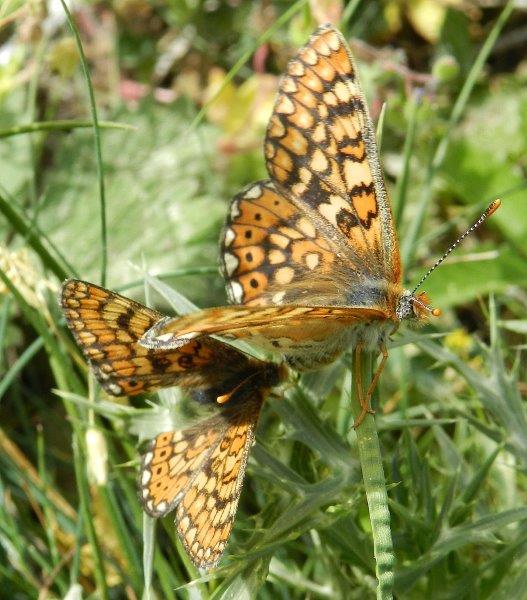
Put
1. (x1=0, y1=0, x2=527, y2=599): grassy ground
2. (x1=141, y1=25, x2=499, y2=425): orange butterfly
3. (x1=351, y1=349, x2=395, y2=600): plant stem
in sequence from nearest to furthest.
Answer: (x1=351, y1=349, x2=395, y2=600): plant stem, (x1=0, y1=0, x2=527, y2=599): grassy ground, (x1=141, y1=25, x2=499, y2=425): orange butterfly

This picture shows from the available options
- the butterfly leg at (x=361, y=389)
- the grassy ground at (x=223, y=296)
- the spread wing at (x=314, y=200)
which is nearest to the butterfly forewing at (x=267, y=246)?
the spread wing at (x=314, y=200)

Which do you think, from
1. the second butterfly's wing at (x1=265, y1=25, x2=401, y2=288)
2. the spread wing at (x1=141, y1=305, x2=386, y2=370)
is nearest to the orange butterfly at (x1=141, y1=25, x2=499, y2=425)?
the second butterfly's wing at (x1=265, y1=25, x2=401, y2=288)

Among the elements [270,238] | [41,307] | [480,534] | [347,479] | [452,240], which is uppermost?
[41,307]

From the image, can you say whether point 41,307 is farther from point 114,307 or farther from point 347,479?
point 347,479

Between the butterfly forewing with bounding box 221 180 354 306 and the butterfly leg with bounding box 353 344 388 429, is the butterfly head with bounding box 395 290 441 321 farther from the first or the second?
the butterfly forewing with bounding box 221 180 354 306

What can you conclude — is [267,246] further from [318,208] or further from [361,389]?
[361,389]

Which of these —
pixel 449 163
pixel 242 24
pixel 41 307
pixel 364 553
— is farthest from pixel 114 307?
pixel 242 24

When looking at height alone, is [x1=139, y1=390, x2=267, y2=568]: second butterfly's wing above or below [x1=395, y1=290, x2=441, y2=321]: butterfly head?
above

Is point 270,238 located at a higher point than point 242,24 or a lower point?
lower

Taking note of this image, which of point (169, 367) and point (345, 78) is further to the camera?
point (345, 78)
